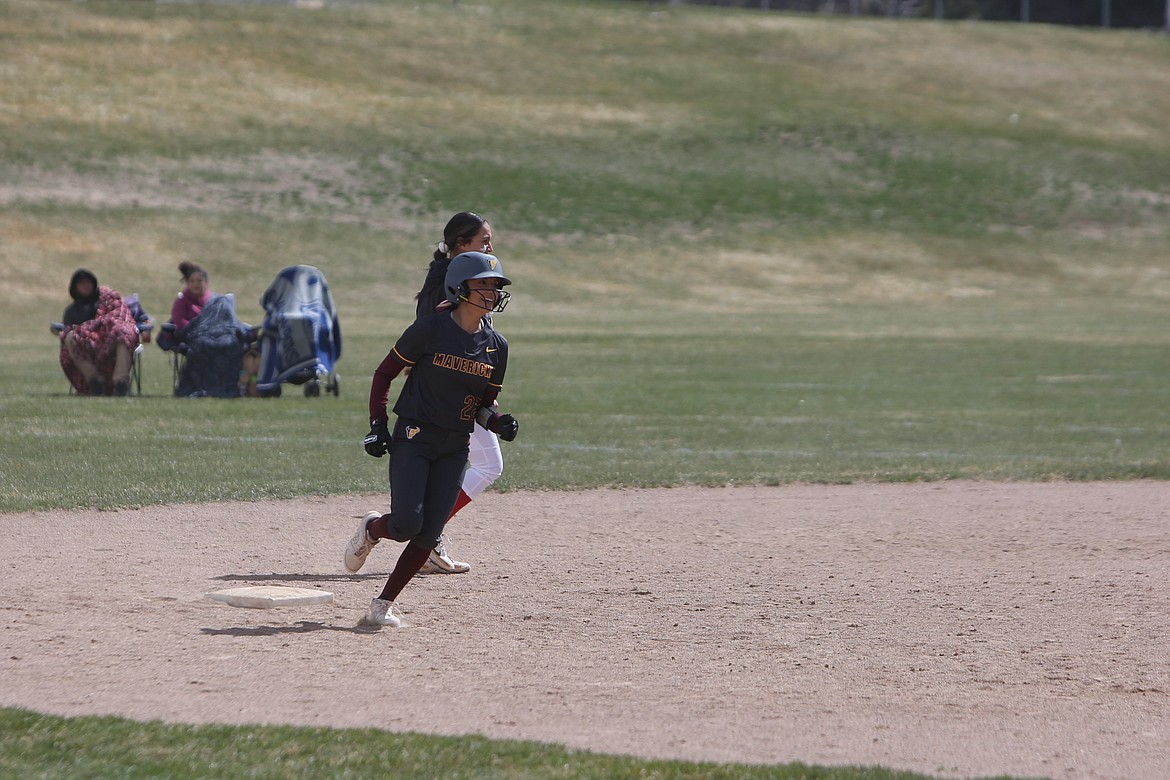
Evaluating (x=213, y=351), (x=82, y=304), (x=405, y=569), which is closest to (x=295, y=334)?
(x=213, y=351)

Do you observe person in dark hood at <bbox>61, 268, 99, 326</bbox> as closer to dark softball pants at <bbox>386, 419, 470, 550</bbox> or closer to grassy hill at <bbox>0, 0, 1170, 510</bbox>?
grassy hill at <bbox>0, 0, 1170, 510</bbox>

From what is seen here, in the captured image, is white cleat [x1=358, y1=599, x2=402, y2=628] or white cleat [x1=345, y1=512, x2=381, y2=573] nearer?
white cleat [x1=358, y1=599, x2=402, y2=628]

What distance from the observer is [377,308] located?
4191 cm

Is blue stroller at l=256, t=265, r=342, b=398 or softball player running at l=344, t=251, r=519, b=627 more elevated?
softball player running at l=344, t=251, r=519, b=627

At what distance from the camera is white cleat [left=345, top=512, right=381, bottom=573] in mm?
7852

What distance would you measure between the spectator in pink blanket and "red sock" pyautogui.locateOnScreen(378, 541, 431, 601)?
11.8 meters

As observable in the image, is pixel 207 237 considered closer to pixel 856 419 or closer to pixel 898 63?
pixel 856 419

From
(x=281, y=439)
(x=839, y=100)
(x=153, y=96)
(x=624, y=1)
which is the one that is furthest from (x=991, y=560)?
(x=624, y=1)

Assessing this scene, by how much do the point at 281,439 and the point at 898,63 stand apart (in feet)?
219

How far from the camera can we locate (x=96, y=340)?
18312 mm

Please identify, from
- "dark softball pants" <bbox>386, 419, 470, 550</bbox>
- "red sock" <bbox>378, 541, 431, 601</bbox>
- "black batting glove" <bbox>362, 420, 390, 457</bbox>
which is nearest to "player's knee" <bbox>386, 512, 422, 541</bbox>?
"dark softball pants" <bbox>386, 419, 470, 550</bbox>

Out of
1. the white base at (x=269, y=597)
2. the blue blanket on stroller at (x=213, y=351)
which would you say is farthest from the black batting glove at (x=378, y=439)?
the blue blanket on stroller at (x=213, y=351)

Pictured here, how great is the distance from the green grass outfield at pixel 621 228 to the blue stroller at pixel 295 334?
1.27ft

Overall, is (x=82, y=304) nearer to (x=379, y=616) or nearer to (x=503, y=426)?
(x=379, y=616)
